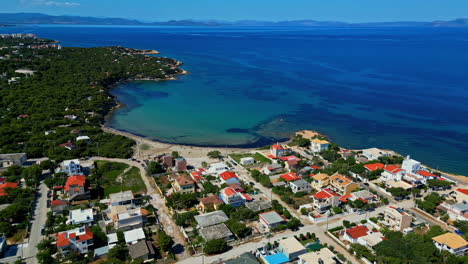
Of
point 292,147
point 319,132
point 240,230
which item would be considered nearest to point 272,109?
point 319,132

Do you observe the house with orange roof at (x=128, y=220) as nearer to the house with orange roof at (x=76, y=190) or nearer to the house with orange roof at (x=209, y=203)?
the house with orange roof at (x=209, y=203)

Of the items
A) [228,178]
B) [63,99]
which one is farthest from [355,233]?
[63,99]

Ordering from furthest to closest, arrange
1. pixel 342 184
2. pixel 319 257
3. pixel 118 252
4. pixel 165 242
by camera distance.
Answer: pixel 342 184
pixel 165 242
pixel 118 252
pixel 319 257

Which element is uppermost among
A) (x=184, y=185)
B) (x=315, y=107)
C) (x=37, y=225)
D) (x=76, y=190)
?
(x=315, y=107)

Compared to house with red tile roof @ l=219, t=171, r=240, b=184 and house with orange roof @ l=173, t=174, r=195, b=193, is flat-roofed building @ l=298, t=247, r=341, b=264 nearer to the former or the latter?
house with red tile roof @ l=219, t=171, r=240, b=184

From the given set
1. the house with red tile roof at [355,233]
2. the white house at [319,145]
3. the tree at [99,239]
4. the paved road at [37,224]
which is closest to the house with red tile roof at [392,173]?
the white house at [319,145]

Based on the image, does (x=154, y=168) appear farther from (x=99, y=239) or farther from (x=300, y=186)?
(x=300, y=186)
